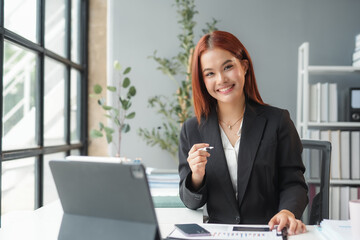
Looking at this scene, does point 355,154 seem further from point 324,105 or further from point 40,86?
point 40,86

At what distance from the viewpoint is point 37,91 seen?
2.58 m

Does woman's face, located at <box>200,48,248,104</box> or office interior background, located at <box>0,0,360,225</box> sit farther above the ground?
office interior background, located at <box>0,0,360,225</box>

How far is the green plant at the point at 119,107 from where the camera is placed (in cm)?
315

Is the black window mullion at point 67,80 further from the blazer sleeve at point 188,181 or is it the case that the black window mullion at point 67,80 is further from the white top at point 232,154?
the white top at point 232,154

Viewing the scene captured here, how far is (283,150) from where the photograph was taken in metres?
1.56

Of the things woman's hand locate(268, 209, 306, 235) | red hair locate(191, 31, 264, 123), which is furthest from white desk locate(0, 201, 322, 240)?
red hair locate(191, 31, 264, 123)

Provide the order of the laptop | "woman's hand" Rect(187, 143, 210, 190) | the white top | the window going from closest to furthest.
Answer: the laptop → "woman's hand" Rect(187, 143, 210, 190) → the white top → the window

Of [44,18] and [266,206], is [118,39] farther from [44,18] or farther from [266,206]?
[266,206]

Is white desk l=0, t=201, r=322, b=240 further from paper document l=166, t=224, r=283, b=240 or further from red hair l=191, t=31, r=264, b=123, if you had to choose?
red hair l=191, t=31, r=264, b=123

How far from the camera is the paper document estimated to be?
1.04 meters

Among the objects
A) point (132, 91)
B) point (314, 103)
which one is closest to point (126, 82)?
point (132, 91)

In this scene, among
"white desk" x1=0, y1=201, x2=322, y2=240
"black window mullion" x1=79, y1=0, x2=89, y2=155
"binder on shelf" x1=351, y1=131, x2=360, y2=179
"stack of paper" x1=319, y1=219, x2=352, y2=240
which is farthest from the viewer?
"black window mullion" x1=79, y1=0, x2=89, y2=155

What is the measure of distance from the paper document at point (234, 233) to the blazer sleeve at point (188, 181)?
31 cm

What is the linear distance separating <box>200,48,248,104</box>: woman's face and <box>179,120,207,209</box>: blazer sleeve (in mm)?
209
